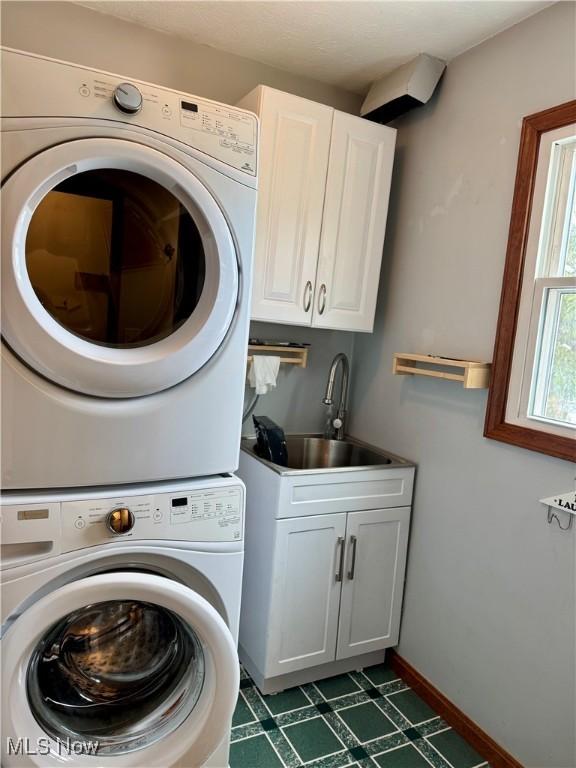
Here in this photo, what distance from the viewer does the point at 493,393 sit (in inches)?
69.3

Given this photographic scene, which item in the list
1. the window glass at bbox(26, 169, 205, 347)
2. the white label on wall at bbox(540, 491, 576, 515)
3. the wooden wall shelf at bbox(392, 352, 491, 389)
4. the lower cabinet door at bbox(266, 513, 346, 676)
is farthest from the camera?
the lower cabinet door at bbox(266, 513, 346, 676)

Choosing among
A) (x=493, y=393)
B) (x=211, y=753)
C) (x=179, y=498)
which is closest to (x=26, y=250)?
(x=179, y=498)

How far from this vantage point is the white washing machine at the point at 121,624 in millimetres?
1159

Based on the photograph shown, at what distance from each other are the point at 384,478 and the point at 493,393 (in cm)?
55

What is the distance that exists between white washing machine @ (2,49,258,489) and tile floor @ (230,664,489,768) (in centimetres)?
100

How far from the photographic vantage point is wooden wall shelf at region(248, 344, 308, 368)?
7.43ft

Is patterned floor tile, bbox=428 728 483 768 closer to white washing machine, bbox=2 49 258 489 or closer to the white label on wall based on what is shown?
the white label on wall

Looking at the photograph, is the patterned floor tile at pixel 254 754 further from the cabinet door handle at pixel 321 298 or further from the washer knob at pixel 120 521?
the cabinet door handle at pixel 321 298

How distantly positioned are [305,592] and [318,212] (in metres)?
1.46

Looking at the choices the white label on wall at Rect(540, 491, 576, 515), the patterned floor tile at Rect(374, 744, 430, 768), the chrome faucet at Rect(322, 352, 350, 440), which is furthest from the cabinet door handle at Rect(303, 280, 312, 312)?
the patterned floor tile at Rect(374, 744, 430, 768)

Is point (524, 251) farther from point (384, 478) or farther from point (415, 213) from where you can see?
point (384, 478)

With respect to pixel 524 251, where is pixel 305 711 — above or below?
below

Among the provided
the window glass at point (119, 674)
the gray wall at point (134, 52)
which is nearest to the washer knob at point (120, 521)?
the window glass at point (119, 674)

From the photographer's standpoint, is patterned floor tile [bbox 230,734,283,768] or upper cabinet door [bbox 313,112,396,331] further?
upper cabinet door [bbox 313,112,396,331]
